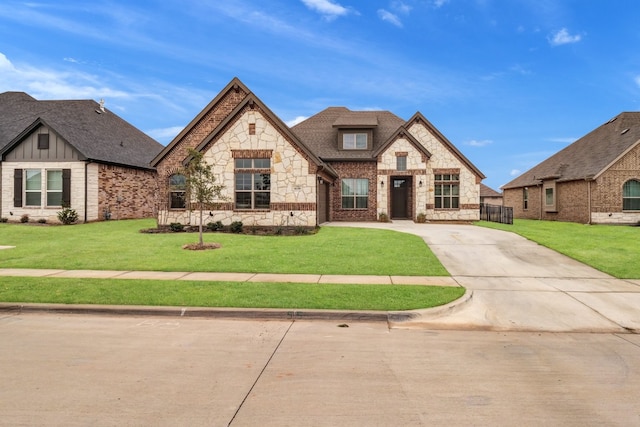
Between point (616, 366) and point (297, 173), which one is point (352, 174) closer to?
point (297, 173)

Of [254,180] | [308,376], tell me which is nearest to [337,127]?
[254,180]

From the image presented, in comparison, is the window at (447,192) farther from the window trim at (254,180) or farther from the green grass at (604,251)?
the window trim at (254,180)

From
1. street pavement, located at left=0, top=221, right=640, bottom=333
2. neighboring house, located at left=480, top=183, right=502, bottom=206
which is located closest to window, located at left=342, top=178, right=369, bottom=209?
street pavement, located at left=0, top=221, right=640, bottom=333

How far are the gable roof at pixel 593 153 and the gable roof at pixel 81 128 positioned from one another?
3136cm

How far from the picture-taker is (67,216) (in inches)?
900

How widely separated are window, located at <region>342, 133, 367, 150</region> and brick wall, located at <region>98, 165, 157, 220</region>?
1537 cm

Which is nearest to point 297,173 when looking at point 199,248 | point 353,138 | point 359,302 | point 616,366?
point 199,248

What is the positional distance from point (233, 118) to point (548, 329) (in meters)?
17.3

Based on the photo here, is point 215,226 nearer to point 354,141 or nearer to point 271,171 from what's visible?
point 271,171

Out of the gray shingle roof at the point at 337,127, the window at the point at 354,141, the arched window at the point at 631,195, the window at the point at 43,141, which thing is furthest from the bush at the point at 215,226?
the arched window at the point at 631,195

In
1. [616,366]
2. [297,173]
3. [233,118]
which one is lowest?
[616,366]

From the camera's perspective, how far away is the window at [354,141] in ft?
90.9

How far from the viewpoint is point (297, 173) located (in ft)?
65.0

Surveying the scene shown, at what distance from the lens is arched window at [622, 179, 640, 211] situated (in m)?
26.1
